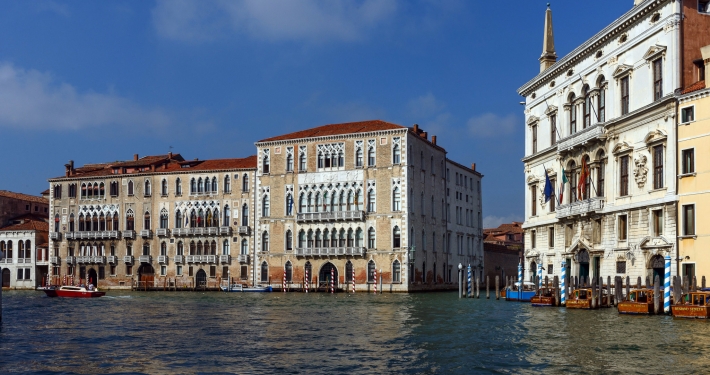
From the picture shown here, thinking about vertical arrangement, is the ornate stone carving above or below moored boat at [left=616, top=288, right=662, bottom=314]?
above

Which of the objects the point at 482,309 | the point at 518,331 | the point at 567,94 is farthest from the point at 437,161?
the point at 518,331

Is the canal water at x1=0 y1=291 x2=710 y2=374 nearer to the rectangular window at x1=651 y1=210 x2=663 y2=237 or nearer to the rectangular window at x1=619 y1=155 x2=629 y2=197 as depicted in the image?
the rectangular window at x1=651 y1=210 x2=663 y2=237

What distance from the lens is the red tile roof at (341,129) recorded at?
5378 centimetres

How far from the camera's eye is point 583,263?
3516cm

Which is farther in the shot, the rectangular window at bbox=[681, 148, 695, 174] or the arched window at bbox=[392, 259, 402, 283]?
the arched window at bbox=[392, 259, 402, 283]

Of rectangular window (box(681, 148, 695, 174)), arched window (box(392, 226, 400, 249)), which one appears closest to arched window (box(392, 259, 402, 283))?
arched window (box(392, 226, 400, 249))

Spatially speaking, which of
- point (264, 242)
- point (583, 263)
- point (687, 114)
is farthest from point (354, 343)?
point (264, 242)

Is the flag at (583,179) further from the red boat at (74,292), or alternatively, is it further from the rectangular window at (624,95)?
the red boat at (74,292)

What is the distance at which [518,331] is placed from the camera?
22.4 meters

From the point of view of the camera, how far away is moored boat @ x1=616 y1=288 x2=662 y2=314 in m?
25.7

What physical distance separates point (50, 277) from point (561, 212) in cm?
4207

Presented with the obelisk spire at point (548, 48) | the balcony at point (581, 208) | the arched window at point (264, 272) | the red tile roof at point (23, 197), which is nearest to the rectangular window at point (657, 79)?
the balcony at point (581, 208)

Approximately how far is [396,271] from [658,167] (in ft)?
82.5

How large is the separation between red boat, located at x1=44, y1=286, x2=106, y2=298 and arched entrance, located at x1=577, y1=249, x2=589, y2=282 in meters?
26.0
